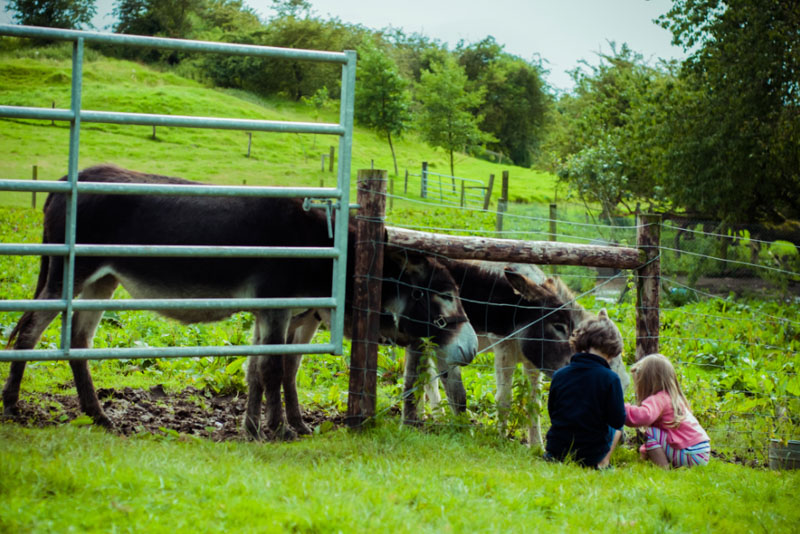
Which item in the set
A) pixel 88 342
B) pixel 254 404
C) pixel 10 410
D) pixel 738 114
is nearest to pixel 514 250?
pixel 254 404

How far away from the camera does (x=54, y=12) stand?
54.4 m

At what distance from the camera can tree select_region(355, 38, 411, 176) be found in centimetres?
3641

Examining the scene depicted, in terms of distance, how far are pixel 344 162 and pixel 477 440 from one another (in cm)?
232

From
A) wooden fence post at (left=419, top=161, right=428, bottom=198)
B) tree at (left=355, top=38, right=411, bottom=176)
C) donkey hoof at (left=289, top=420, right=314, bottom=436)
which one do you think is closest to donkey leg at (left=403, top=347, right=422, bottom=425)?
donkey hoof at (left=289, top=420, right=314, bottom=436)

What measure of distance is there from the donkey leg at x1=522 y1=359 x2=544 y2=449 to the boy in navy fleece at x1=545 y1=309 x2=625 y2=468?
19.7 inches

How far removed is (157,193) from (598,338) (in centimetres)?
319

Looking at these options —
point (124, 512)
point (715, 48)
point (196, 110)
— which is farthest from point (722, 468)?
point (196, 110)

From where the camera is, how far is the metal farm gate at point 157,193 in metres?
4.30

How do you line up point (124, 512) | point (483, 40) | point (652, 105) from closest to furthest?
point (124, 512)
point (652, 105)
point (483, 40)

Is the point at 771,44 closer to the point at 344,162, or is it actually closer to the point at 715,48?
the point at 715,48

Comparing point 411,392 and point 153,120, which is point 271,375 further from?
point 153,120

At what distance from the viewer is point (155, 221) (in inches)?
226

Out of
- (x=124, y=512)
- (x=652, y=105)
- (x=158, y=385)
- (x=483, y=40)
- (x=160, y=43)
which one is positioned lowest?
(x=158, y=385)

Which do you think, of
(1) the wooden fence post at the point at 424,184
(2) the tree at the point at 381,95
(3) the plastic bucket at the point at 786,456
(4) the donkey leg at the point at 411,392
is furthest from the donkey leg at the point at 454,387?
(2) the tree at the point at 381,95
